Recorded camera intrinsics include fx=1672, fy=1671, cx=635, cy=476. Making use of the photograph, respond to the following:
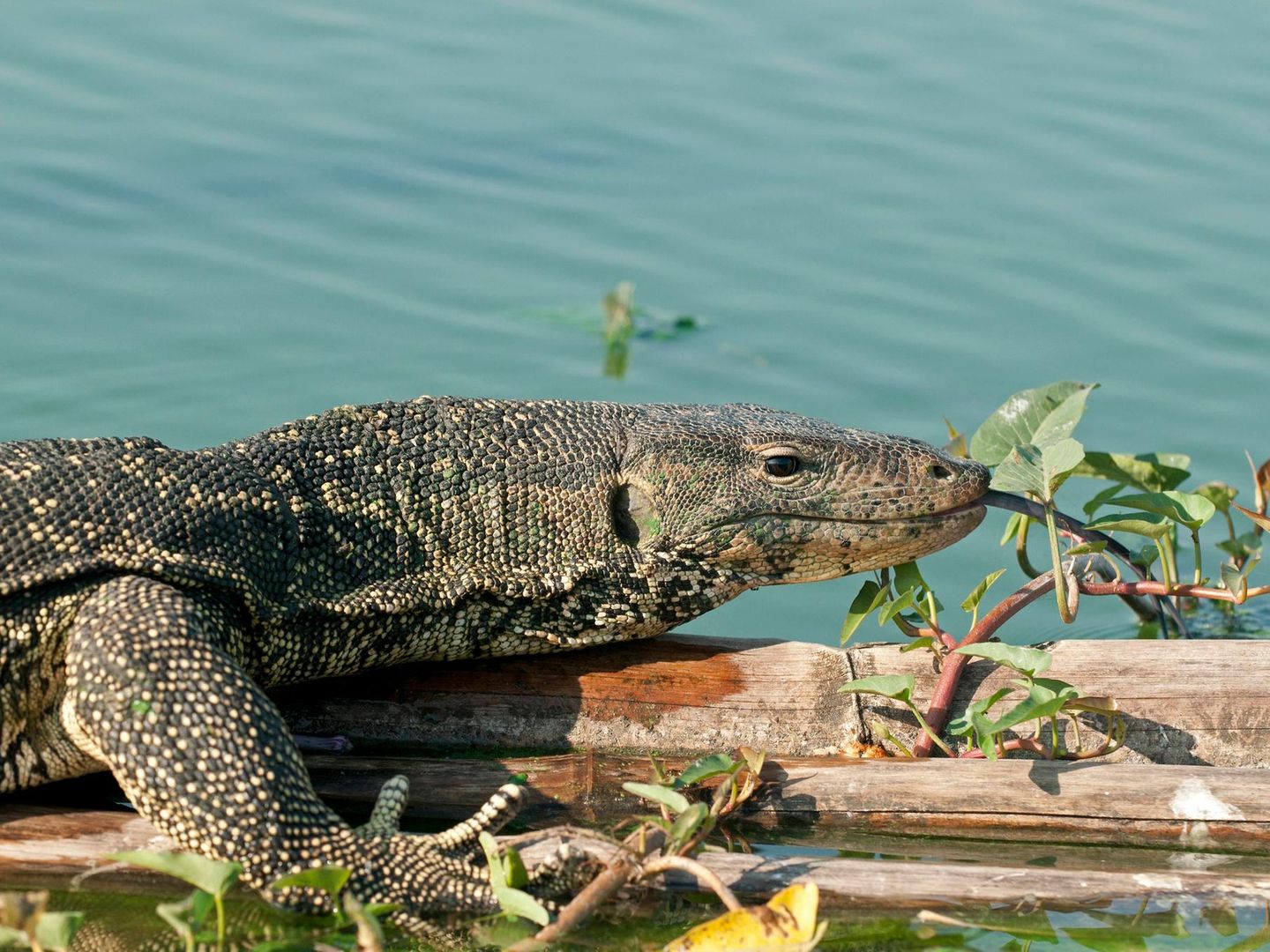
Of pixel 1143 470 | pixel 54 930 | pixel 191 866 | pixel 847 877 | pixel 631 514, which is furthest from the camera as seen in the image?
pixel 1143 470

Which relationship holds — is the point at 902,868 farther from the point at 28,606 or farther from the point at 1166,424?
the point at 1166,424

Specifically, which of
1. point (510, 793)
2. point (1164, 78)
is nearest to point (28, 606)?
point (510, 793)

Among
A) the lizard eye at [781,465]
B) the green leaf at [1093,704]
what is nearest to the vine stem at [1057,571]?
the green leaf at [1093,704]

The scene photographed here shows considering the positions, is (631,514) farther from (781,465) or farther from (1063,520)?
(1063,520)

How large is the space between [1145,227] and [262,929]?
31.7 ft

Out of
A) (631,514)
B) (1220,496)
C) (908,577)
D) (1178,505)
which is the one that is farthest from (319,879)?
(1220,496)

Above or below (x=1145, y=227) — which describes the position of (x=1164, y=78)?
above

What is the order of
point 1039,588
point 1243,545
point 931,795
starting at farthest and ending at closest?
point 1243,545 < point 1039,588 < point 931,795

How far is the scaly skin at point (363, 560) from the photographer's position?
494 cm

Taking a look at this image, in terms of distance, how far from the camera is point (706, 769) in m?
5.18

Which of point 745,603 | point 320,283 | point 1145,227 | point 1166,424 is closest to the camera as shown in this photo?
point 745,603

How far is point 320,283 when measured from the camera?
38.4ft

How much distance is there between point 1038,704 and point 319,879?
7.53 ft

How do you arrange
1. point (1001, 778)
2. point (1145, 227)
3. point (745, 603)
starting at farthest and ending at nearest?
point (1145, 227)
point (745, 603)
point (1001, 778)
